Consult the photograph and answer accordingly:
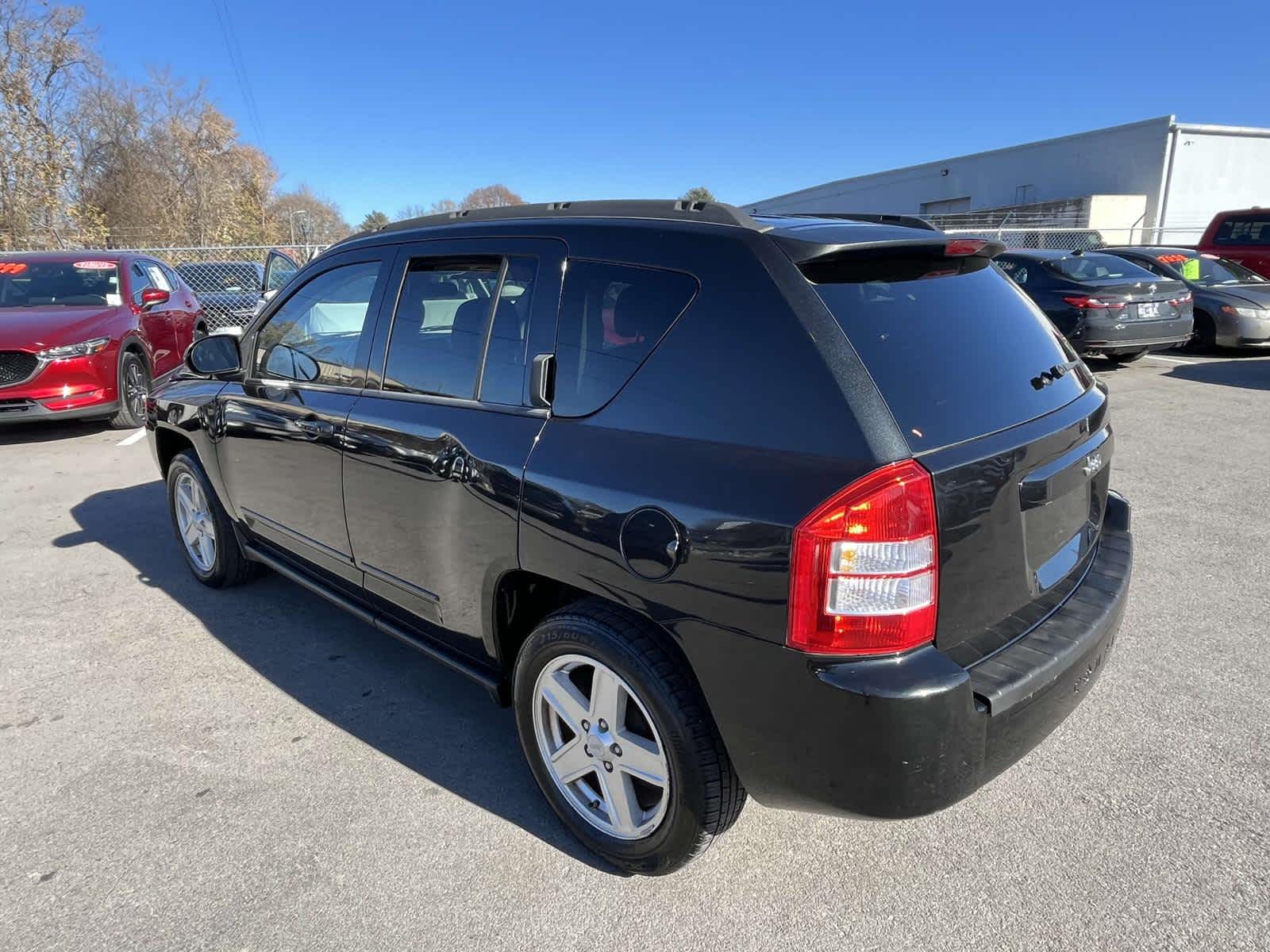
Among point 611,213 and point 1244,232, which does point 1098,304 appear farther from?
point 611,213

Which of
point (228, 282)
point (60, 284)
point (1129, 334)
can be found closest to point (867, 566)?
point (1129, 334)

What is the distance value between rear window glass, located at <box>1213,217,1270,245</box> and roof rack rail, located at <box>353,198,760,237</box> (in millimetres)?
15181

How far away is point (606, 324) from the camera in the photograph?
229cm

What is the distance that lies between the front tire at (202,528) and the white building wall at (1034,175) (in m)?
20.2

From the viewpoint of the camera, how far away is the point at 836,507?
1.76 metres

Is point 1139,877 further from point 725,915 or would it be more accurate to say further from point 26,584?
point 26,584

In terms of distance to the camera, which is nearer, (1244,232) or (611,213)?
(611,213)

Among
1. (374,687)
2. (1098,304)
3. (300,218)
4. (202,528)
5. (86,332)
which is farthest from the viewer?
(300,218)

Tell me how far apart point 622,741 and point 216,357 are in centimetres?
280

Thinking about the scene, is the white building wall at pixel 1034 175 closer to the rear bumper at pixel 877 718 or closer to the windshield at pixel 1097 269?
the windshield at pixel 1097 269

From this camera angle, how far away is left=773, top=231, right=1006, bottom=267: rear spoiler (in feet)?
6.71

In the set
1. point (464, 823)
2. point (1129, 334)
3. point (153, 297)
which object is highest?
point (153, 297)

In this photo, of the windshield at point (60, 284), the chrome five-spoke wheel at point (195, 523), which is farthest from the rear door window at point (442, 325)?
the windshield at point (60, 284)

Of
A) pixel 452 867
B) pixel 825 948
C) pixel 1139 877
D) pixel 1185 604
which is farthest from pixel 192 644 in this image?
pixel 1185 604
